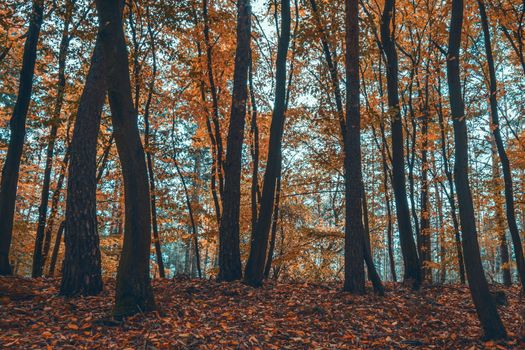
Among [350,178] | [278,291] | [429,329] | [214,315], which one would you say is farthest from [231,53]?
[429,329]

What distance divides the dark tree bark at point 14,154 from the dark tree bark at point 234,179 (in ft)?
13.5

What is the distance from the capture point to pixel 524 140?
37.4 feet

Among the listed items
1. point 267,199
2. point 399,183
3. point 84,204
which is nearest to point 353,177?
point 267,199

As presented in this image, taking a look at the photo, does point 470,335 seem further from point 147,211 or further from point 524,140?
point 524,140

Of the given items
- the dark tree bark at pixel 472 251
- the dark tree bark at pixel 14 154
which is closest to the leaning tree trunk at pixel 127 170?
the dark tree bark at pixel 14 154

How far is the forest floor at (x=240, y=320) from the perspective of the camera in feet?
15.9

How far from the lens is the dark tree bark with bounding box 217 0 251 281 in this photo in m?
7.98

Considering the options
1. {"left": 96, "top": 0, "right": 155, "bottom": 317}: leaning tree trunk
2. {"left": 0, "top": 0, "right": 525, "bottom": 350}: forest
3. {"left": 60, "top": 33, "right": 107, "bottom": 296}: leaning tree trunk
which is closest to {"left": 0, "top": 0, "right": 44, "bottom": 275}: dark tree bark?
{"left": 0, "top": 0, "right": 525, "bottom": 350}: forest

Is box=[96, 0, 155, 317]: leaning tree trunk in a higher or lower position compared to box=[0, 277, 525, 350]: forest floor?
higher

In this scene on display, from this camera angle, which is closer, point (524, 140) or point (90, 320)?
point (90, 320)

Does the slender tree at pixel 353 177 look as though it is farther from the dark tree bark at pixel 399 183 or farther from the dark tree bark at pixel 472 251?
the dark tree bark at pixel 472 251

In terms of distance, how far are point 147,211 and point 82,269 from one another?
1.98 meters

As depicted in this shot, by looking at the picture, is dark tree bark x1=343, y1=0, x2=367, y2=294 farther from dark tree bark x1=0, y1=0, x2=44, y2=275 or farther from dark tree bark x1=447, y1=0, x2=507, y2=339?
dark tree bark x1=0, y1=0, x2=44, y2=275

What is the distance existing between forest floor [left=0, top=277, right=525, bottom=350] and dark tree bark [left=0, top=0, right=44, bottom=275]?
124cm
